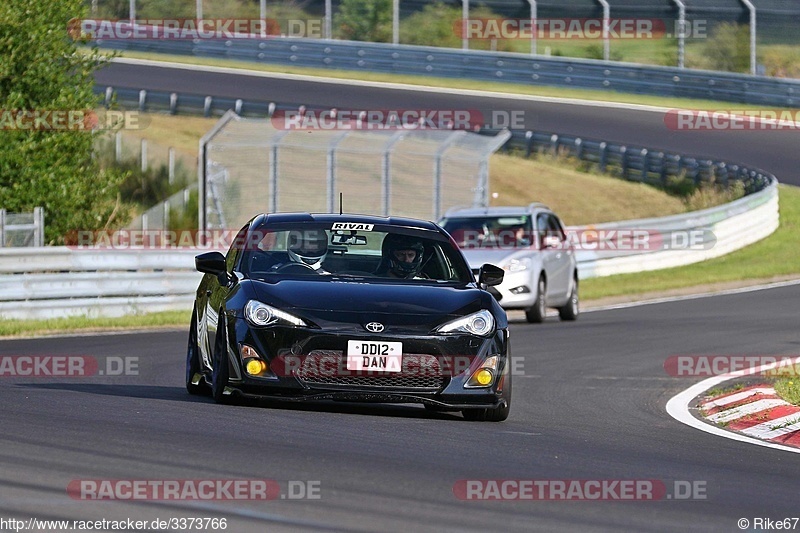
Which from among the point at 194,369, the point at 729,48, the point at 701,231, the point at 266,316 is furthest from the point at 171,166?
the point at 266,316

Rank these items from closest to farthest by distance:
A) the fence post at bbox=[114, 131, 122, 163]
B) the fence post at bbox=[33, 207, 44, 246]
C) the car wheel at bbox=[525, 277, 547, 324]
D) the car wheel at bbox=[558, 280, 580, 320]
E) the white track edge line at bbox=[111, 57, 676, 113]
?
the fence post at bbox=[33, 207, 44, 246]
the car wheel at bbox=[525, 277, 547, 324]
the car wheel at bbox=[558, 280, 580, 320]
the fence post at bbox=[114, 131, 122, 163]
the white track edge line at bbox=[111, 57, 676, 113]

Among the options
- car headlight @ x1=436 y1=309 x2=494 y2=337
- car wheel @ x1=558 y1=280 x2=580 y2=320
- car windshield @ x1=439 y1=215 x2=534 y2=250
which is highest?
car headlight @ x1=436 y1=309 x2=494 y2=337

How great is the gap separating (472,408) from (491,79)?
34.5 m

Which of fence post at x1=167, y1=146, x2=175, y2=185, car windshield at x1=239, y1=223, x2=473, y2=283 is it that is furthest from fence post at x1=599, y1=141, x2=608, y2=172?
car windshield at x1=239, y1=223, x2=473, y2=283

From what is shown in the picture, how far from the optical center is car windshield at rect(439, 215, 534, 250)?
813 inches

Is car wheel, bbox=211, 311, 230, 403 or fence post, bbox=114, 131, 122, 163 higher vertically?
car wheel, bbox=211, 311, 230, 403

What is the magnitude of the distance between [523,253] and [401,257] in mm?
10127

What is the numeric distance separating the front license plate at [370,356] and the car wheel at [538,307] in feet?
37.1

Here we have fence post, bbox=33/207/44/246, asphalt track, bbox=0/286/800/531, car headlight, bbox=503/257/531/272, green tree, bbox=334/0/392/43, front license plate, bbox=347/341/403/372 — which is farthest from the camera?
green tree, bbox=334/0/392/43

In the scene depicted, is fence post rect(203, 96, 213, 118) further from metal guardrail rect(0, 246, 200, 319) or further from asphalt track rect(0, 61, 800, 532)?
asphalt track rect(0, 61, 800, 532)

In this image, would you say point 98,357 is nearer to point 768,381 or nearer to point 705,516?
point 768,381

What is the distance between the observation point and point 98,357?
45.9 ft

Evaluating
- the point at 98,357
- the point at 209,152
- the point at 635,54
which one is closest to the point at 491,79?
the point at 635,54

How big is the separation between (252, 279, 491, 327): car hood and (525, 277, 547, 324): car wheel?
10.6 meters
